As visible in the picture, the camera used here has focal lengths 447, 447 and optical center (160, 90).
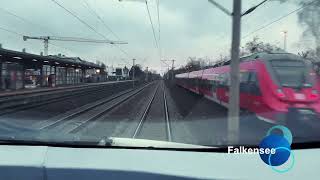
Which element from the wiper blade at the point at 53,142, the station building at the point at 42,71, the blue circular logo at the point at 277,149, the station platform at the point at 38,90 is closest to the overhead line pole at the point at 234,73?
the blue circular logo at the point at 277,149

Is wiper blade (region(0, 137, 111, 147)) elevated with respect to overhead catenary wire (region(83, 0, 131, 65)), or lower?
lower

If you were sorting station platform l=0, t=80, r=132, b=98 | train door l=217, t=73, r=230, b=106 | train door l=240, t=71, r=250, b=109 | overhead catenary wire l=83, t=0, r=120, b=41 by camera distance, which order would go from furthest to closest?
station platform l=0, t=80, r=132, b=98, overhead catenary wire l=83, t=0, r=120, b=41, train door l=217, t=73, r=230, b=106, train door l=240, t=71, r=250, b=109

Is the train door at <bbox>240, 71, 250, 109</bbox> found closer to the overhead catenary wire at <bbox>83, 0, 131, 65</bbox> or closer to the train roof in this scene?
the train roof

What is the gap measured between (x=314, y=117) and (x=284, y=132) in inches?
10.4

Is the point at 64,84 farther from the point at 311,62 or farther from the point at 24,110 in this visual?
the point at 311,62

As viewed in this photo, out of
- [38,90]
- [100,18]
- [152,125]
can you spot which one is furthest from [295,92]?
[38,90]

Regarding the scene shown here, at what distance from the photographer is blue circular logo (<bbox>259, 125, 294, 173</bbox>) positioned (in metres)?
2.47

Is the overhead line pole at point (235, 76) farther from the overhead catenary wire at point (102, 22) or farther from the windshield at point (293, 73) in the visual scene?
the overhead catenary wire at point (102, 22)

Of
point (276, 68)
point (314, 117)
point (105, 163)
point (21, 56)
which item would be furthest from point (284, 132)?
point (21, 56)

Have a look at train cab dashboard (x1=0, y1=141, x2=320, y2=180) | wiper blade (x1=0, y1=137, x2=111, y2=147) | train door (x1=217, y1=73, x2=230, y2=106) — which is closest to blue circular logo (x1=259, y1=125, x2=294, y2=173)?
train cab dashboard (x1=0, y1=141, x2=320, y2=180)

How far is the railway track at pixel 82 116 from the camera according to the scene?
11.3 feet

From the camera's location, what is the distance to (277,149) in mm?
2549

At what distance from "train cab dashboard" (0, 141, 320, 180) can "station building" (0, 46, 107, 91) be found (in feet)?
4.31

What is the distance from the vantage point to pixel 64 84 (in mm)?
4086
